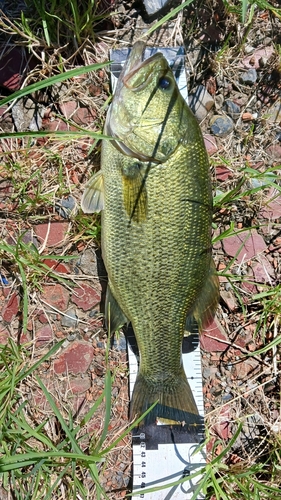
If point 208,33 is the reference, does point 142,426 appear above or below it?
below

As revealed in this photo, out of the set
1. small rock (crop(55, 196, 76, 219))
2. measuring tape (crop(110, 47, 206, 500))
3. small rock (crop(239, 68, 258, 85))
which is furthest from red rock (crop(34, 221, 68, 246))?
small rock (crop(239, 68, 258, 85))

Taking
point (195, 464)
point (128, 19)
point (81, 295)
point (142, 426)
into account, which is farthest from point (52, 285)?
point (128, 19)

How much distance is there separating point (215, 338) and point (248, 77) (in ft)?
6.09

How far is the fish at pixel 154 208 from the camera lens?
2471mm

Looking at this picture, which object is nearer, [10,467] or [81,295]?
[10,467]

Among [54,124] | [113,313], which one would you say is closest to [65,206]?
[54,124]

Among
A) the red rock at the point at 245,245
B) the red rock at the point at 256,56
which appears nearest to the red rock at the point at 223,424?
the red rock at the point at 245,245

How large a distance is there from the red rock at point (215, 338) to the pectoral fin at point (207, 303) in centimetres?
24

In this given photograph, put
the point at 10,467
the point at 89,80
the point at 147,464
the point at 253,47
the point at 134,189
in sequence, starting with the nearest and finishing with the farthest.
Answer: the point at 10,467 < the point at 134,189 < the point at 147,464 < the point at 89,80 < the point at 253,47

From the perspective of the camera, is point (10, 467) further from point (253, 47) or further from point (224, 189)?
point (253, 47)

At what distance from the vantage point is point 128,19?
3051 millimetres

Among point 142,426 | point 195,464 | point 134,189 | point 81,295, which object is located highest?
point 134,189

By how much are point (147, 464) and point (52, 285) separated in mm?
1284

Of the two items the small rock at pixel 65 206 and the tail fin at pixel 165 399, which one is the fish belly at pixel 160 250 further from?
the small rock at pixel 65 206
